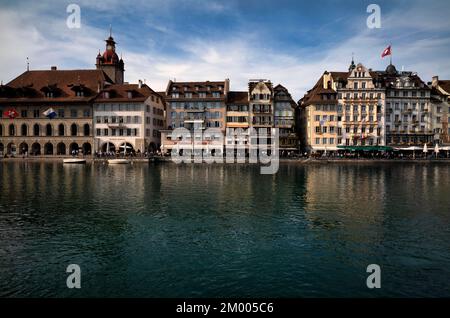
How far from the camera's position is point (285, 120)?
9212 cm

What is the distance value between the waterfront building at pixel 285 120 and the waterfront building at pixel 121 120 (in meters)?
31.5

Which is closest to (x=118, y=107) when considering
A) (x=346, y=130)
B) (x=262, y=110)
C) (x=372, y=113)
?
(x=262, y=110)

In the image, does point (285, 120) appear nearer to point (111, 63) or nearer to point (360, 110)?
point (360, 110)

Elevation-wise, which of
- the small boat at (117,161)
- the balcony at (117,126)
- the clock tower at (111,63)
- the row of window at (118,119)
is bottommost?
the small boat at (117,161)

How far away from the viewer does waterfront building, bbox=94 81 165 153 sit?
88875 mm

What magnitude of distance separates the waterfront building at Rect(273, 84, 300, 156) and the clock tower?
49.1 metres

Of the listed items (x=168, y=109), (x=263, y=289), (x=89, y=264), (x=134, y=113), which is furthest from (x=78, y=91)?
(x=263, y=289)

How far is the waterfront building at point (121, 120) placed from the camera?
88875mm

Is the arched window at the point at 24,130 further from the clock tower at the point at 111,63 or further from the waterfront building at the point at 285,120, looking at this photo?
the waterfront building at the point at 285,120

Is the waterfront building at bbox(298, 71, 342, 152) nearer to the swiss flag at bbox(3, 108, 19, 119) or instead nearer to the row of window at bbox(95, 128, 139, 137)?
the row of window at bbox(95, 128, 139, 137)

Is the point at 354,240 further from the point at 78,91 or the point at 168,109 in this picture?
the point at 78,91

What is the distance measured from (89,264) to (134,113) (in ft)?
249

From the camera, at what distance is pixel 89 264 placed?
16.8 metres

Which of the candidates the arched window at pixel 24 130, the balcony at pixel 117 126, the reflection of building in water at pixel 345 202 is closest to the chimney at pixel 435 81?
the reflection of building in water at pixel 345 202
